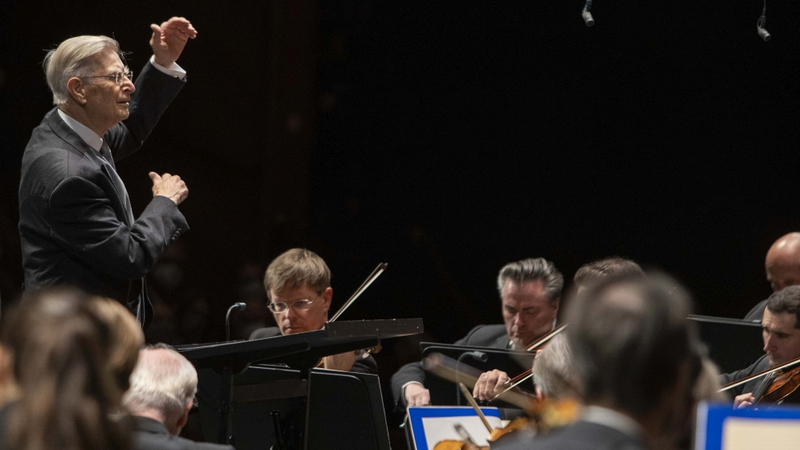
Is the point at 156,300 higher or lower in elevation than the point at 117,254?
higher

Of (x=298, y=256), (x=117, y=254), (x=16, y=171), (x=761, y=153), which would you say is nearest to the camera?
(x=117, y=254)

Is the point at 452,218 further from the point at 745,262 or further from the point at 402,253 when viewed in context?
the point at 745,262

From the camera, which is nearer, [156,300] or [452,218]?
[156,300]

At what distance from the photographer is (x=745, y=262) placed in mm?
4246

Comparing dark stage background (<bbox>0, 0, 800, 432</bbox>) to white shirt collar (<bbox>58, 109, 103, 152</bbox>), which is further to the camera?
dark stage background (<bbox>0, 0, 800, 432</bbox>)

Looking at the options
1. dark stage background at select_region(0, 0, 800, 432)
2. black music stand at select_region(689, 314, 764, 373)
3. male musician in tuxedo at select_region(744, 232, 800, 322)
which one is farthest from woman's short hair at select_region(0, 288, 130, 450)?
male musician in tuxedo at select_region(744, 232, 800, 322)

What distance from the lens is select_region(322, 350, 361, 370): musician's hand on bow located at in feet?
10.2

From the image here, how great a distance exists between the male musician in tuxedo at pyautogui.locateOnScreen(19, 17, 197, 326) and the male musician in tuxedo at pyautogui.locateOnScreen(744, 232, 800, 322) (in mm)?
2736

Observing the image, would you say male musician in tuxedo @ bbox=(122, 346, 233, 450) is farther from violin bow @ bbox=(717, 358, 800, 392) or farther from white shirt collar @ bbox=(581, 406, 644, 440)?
violin bow @ bbox=(717, 358, 800, 392)

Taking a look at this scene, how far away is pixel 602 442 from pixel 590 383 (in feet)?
0.29

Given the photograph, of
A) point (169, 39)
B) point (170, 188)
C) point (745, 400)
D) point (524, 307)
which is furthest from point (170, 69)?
point (745, 400)

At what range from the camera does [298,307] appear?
3.31 metres

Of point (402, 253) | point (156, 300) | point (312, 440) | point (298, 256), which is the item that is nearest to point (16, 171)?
point (156, 300)

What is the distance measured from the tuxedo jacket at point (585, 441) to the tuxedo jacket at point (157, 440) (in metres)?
0.69
